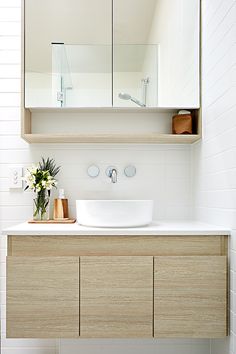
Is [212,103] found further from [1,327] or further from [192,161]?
[1,327]

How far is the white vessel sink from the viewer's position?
78.0 inches

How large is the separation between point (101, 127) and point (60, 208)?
53 centimetres

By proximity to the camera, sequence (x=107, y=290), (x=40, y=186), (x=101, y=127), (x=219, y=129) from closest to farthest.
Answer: (x=107, y=290)
(x=219, y=129)
(x=40, y=186)
(x=101, y=127)

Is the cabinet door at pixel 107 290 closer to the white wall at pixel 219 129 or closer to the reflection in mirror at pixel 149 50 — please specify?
the white wall at pixel 219 129

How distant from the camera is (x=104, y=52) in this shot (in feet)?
7.84

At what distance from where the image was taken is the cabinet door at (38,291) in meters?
1.90

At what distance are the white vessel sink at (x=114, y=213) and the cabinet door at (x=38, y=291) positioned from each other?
219 millimetres

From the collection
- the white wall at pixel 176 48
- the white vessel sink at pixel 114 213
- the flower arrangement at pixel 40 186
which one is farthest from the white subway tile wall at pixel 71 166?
the white vessel sink at pixel 114 213

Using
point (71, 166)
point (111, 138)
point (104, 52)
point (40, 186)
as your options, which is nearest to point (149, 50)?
point (104, 52)

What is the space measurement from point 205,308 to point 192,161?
0.92 m

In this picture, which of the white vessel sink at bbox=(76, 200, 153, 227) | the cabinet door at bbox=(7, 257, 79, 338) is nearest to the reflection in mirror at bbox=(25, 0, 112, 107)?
the white vessel sink at bbox=(76, 200, 153, 227)

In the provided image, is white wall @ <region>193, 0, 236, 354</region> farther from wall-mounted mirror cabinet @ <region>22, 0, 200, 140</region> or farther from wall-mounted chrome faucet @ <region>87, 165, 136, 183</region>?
wall-mounted chrome faucet @ <region>87, 165, 136, 183</region>

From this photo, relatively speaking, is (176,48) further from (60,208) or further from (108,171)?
(60,208)

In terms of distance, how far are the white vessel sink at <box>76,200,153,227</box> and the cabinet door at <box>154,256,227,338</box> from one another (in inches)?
8.7
